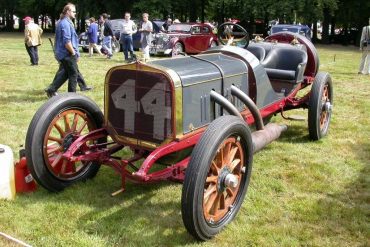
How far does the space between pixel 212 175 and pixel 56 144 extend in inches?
68.6

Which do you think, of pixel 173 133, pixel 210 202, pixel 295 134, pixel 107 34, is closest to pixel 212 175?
pixel 210 202

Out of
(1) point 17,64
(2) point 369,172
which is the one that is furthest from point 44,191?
(1) point 17,64

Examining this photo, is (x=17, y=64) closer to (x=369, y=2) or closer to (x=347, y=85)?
(x=347, y=85)

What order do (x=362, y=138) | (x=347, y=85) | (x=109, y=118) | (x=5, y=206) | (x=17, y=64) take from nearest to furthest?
(x=5, y=206) < (x=109, y=118) < (x=362, y=138) < (x=347, y=85) < (x=17, y=64)

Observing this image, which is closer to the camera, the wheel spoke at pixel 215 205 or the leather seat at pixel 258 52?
the wheel spoke at pixel 215 205

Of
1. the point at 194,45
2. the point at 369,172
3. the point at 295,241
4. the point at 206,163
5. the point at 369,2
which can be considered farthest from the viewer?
the point at 369,2

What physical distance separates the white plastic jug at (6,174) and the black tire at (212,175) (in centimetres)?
173

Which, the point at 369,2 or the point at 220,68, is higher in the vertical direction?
the point at 369,2

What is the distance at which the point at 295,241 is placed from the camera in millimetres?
3592

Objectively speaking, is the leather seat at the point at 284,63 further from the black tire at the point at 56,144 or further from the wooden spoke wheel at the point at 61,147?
the wooden spoke wheel at the point at 61,147

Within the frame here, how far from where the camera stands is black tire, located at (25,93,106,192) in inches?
158

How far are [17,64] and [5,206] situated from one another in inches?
451

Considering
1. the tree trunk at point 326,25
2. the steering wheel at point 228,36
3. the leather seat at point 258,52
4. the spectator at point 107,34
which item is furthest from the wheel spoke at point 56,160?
the tree trunk at point 326,25

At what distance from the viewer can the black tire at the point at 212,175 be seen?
3248mm
